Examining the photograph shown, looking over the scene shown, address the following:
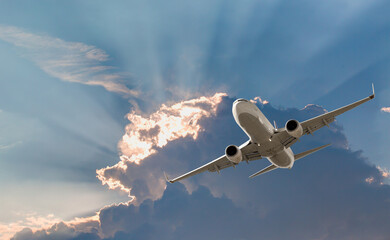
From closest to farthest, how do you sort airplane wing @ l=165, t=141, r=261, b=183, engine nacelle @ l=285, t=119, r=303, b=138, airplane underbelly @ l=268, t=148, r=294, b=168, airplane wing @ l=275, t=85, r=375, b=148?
engine nacelle @ l=285, t=119, r=303, b=138 < airplane wing @ l=275, t=85, r=375, b=148 < airplane underbelly @ l=268, t=148, r=294, b=168 < airplane wing @ l=165, t=141, r=261, b=183

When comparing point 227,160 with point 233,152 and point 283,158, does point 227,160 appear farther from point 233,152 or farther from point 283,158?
point 283,158

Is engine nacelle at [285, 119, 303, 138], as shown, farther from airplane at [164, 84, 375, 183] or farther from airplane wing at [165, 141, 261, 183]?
airplane wing at [165, 141, 261, 183]

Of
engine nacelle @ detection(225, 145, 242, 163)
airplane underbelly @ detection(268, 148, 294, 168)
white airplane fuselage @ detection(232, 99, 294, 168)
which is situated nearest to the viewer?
white airplane fuselage @ detection(232, 99, 294, 168)

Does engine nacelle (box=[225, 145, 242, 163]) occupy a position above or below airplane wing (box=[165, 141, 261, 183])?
below

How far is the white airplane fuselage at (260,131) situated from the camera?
29958mm

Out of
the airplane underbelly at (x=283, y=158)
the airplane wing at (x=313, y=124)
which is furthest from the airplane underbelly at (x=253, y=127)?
the airplane underbelly at (x=283, y=158)

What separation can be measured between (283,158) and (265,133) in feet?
21.7

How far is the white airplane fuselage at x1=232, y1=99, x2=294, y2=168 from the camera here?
30.0 m

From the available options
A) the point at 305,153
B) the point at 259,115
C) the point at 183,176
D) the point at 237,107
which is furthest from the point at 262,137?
the point at 183,176

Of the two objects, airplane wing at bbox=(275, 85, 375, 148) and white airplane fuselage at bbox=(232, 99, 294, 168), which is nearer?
white airplane fuselage at bbox=(232, 99, 294, 168)

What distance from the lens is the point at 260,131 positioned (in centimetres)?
3203

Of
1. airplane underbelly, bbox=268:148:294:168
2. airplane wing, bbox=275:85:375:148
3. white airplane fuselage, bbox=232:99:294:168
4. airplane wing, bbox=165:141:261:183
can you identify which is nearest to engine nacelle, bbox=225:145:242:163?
white airplane fuselage, bbox=232:99:294:168

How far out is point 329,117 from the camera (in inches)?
1350

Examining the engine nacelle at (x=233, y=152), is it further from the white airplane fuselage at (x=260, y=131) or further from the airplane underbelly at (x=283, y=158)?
the airplane underbelly at (x=283, y=158)
